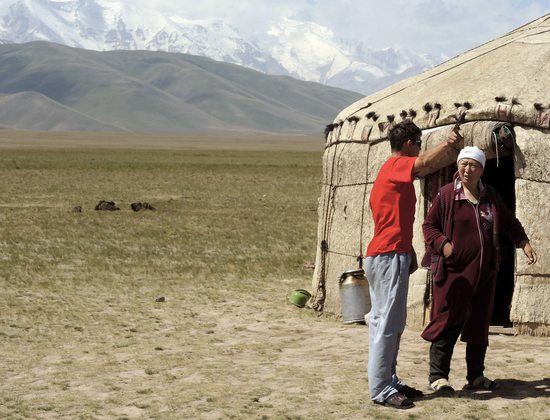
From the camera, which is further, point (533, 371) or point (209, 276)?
point (209, 276)

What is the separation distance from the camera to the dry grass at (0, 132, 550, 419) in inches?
252

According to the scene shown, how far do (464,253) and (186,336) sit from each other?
3.54m

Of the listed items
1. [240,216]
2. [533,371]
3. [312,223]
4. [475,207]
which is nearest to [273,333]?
[533,371]

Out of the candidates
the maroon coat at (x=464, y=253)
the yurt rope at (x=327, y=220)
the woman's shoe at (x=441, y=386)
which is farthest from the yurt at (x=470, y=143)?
the woman's shoe at (x=441, y=386)

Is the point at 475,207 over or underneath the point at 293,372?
over

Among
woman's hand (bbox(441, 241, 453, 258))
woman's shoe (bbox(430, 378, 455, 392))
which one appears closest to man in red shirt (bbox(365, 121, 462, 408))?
woman's hand (bbox(441, 241, 453, 258))

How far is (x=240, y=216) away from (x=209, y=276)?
25.8ft

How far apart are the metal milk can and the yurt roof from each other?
1.46 meters

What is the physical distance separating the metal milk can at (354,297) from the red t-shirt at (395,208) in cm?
310

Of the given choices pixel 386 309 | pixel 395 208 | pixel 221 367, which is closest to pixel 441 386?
pixel 386 309

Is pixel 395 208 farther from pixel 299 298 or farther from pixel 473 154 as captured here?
pixel 299 298

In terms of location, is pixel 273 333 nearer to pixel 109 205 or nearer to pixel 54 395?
pixel 54 395

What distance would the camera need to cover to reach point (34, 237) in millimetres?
16031

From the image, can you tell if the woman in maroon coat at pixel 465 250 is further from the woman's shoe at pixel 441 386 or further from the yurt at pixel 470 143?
the yurt at pixel 470 143
